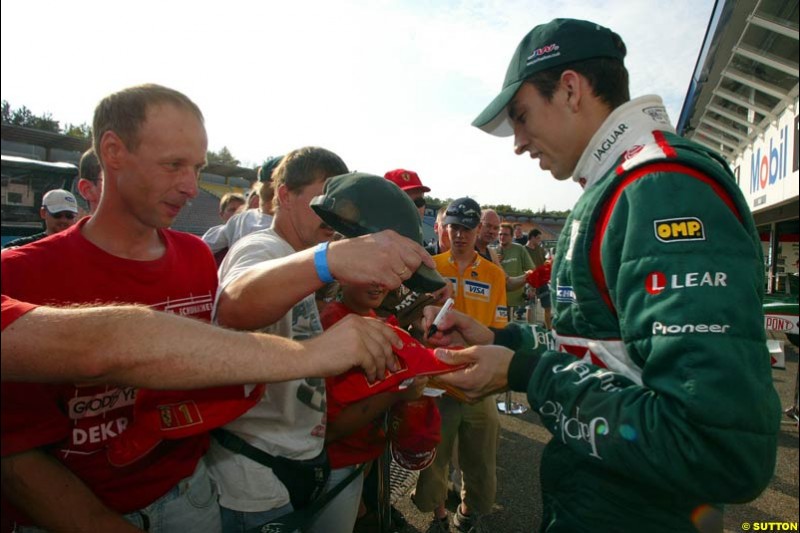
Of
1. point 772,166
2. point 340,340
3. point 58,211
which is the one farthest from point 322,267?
point 772,166

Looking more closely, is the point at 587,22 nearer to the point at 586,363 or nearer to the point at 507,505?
the point at 586,363

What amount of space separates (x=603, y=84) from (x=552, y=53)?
206 millimetres

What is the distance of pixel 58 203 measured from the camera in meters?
4.38

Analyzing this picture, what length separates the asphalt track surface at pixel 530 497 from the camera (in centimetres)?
356

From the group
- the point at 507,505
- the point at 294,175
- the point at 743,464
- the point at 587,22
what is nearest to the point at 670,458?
the point at 743,464

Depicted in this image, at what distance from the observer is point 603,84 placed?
1508 millimetres

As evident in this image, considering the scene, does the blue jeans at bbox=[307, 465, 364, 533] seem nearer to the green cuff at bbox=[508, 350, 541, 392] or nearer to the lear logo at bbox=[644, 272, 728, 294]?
the green cuff at bbox=[508, 350, 541, 392]

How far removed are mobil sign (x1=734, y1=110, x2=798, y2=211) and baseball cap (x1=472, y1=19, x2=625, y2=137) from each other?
8305 millimetres

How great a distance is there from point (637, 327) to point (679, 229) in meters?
0.25

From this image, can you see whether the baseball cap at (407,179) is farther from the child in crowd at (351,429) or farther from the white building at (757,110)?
the white building at (757,110)

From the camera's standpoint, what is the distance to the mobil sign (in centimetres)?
→ 847

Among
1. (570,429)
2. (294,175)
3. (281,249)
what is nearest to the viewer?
(570,429)

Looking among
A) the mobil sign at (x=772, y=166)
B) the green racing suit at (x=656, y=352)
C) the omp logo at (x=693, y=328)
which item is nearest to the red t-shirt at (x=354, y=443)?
the green racing suit at (x=656, y=352)

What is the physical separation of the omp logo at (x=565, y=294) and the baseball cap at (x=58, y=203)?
194 inches
